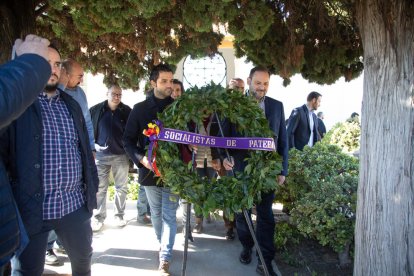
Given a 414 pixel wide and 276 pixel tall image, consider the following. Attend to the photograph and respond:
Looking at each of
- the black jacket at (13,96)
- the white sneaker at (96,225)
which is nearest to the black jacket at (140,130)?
the white sneaker at (96,225)

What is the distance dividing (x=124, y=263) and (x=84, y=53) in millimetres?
3783

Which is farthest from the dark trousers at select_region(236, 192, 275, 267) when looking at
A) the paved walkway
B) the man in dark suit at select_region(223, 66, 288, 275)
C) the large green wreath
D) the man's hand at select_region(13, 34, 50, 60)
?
the man's hand at select_region(13, 34, 50, 60)

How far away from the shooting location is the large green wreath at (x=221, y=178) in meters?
3.26

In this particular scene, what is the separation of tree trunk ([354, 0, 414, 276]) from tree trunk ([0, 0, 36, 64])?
3463mm

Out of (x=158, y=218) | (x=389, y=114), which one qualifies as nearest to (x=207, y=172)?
(x=158, y=218)

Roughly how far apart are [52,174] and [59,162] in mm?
95

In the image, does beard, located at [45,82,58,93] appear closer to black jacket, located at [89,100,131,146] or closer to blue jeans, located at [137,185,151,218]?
black jacket, located at [89,100,131,146]

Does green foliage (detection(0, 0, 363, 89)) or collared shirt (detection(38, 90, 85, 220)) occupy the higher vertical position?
green foliage (detection(0, 0, 363, 89))

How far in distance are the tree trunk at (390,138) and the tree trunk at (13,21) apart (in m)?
3.46

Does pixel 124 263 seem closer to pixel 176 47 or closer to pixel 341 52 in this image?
pixel 176 47

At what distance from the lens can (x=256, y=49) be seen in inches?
203

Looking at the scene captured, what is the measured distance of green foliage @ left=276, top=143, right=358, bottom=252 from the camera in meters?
4.28

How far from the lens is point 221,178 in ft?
11.2

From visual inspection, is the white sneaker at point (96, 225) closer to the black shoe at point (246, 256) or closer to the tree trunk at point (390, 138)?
the black shoe at point (246, 256)
